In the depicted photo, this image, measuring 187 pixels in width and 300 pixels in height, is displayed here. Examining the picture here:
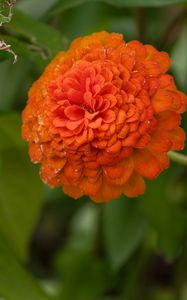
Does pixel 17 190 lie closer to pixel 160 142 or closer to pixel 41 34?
pixel 41 34

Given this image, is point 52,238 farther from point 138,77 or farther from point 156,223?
point 138,77

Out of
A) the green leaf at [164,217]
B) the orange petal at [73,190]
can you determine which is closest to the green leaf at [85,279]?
the green leaf at [164,217]

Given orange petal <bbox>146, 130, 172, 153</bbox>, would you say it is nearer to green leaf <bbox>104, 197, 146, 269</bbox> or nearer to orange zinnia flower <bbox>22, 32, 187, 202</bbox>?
orange zinnia flower <bbox>22, 32, 187, 202</bbox>

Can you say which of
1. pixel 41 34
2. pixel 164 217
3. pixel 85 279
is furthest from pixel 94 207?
pixel 41 34

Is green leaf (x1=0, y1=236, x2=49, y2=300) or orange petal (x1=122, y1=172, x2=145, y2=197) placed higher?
orange petal (x1=122, y1=172, x2=145, y2=197)

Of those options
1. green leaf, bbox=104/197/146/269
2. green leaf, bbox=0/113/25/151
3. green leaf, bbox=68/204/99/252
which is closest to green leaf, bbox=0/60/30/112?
green leaf, bbox=0/113/25/151

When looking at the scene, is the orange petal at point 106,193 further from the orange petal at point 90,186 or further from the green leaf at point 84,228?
the green leaf at point 84,228

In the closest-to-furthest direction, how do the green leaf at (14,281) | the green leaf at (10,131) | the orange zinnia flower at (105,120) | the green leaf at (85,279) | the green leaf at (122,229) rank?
the orange zinnia flower at (105,120) < the green leaf at (14,281) < the green leaf at (10,131) < the green leaf at (122,229) < the green leaf at (85,279)

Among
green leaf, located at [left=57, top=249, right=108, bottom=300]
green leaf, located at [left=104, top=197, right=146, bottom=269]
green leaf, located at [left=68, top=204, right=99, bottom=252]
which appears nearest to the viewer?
green leaf, located at [left=104, top=197, right=146, bottom=269]
